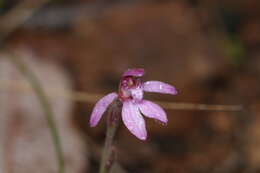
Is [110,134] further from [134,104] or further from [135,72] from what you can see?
[135,72]

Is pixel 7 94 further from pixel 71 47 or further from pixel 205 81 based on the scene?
pixel 205 81

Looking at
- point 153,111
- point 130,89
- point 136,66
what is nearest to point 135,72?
point 130,89

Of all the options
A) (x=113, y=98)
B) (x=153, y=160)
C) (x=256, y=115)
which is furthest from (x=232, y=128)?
(x=113, y=98)

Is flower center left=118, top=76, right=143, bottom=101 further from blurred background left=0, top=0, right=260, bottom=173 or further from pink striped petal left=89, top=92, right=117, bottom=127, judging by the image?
blurred background left=0, top=0, right=260, bottom=173

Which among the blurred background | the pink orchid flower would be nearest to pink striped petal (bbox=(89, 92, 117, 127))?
the pink orchid flower

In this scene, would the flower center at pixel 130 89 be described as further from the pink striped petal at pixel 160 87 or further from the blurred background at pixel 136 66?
the blurred background at pixel 136 66

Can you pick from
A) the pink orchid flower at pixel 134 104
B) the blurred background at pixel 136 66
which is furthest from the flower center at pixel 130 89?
the blurred background at pixel 136 66
